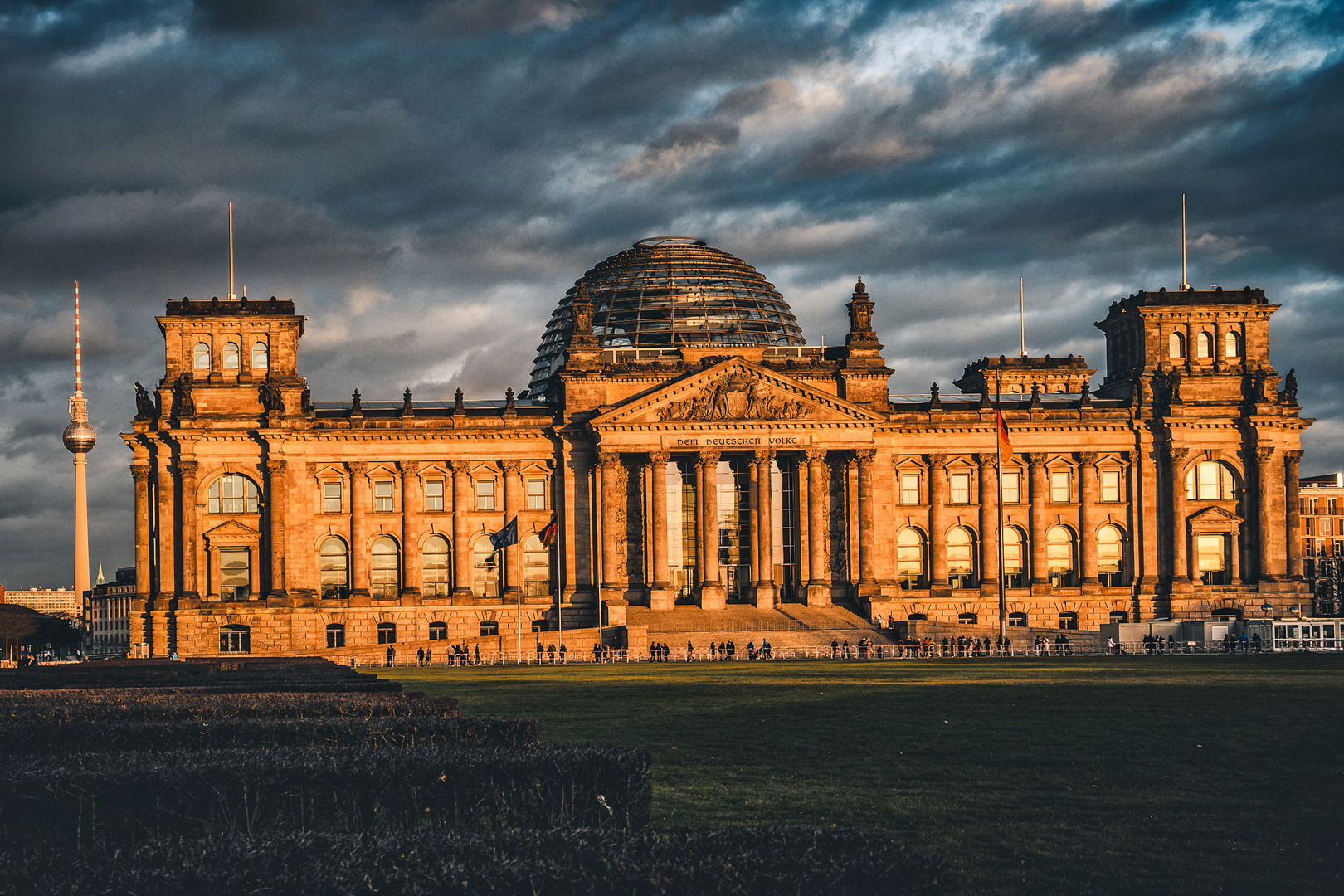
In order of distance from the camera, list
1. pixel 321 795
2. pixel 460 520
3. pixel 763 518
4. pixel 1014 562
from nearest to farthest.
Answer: pixel 321 795
pixel 763 518
pixel 460 520
pixel 1014 562

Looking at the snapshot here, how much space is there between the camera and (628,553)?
345 feet

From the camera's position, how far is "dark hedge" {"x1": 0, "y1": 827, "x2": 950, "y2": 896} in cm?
1295

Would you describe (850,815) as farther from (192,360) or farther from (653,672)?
(192,360)

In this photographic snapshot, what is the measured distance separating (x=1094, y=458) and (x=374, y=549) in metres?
53.1

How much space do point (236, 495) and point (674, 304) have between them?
37.5 m

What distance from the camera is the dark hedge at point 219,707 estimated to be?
27.3 metres

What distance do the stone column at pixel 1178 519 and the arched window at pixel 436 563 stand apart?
52.8 meters

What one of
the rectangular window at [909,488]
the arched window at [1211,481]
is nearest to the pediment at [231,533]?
the rectangular window at [909,488]

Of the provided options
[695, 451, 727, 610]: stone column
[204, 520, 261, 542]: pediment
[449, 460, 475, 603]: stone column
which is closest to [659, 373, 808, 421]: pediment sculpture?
[695, 451, 727, 610]: stone column

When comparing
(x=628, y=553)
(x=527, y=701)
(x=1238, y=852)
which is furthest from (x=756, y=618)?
(x=1238, y=852)

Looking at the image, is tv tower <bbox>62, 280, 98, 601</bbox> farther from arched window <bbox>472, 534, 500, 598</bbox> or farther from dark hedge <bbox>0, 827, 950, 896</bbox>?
dark hedge <bbox>0, 827, 950, 896</bbox>

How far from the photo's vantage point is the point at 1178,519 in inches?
4267

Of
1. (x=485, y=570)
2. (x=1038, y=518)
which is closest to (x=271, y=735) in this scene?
(x=485, y=570)

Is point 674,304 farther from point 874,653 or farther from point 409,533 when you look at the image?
point 874,653
